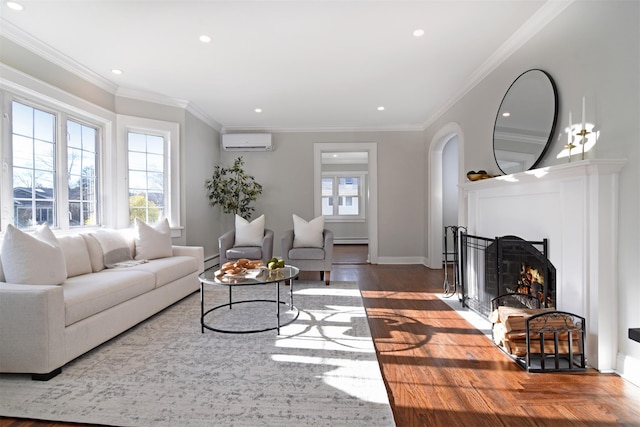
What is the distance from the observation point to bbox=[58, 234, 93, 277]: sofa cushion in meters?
2.87

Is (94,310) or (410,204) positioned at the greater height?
(410,204)

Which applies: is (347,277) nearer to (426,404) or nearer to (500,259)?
(500,259)

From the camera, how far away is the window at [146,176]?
4.41m

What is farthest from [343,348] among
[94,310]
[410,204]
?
[410,204]

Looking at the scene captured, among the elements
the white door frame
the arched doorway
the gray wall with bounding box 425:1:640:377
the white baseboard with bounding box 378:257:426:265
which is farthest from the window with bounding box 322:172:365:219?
the gray wall with bounding box 425:1:640:377

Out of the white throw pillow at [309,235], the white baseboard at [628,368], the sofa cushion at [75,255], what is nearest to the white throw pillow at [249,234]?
the white throw pillow at [309,235]

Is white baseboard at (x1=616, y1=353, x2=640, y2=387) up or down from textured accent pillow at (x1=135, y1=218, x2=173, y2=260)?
down

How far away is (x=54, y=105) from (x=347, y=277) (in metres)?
4.14

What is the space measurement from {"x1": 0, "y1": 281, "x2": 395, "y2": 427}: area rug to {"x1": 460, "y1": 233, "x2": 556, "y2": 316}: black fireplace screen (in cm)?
A: 128

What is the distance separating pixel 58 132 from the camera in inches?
135

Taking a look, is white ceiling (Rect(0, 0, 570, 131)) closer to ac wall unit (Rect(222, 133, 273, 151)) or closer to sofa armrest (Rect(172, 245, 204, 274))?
ac wall unit (Rect(222, 133, 273, 151))

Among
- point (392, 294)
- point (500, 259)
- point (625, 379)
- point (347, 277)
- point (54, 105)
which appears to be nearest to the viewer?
point (625, 379)

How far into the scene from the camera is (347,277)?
496 centimetres

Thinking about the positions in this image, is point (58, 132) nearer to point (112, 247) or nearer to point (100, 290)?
point (112, 247)
